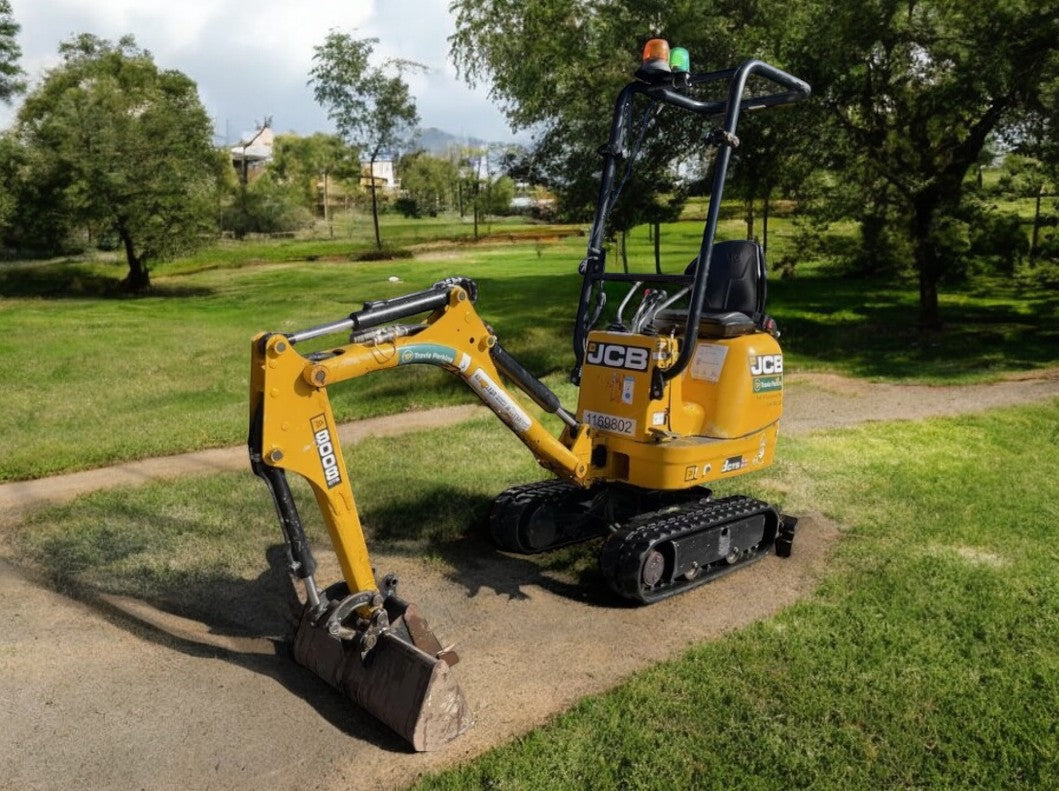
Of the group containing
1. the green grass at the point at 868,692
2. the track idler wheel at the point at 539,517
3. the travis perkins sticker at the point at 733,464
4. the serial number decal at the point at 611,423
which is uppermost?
the serial number decal at the point at 611,423

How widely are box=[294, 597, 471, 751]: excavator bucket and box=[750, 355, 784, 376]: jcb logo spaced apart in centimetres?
310

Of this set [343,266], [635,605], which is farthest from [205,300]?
[635,605]

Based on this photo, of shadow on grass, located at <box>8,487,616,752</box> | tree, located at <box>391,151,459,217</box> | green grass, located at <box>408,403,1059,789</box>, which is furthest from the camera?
tree, located at <box>391,151,459,217</box>

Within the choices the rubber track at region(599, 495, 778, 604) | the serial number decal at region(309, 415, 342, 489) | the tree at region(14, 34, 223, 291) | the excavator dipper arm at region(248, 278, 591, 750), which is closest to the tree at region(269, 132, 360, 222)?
the tree at region(14, 34, 223, 291)

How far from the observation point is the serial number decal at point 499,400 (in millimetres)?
5684

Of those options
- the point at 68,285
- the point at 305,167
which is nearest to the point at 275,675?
the point at 68,285

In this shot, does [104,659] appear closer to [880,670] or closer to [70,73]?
[880,670]

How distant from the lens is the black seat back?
708cm

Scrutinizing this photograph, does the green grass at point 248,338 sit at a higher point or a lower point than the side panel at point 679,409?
lower

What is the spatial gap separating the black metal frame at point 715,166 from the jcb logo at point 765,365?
60cm

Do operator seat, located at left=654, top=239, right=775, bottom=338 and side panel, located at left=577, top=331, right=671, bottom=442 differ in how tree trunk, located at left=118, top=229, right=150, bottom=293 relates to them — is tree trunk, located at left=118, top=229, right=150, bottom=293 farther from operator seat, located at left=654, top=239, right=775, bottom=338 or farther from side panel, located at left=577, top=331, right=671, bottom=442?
side panel, located at left=577, top=331, right=671, bottom=442

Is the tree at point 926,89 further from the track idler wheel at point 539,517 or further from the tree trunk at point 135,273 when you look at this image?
the tree trunk at point 135,273

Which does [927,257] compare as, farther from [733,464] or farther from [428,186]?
[428,186]

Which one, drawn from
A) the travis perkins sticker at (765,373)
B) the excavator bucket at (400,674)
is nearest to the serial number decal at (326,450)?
the excavator bucket at (400,674)
